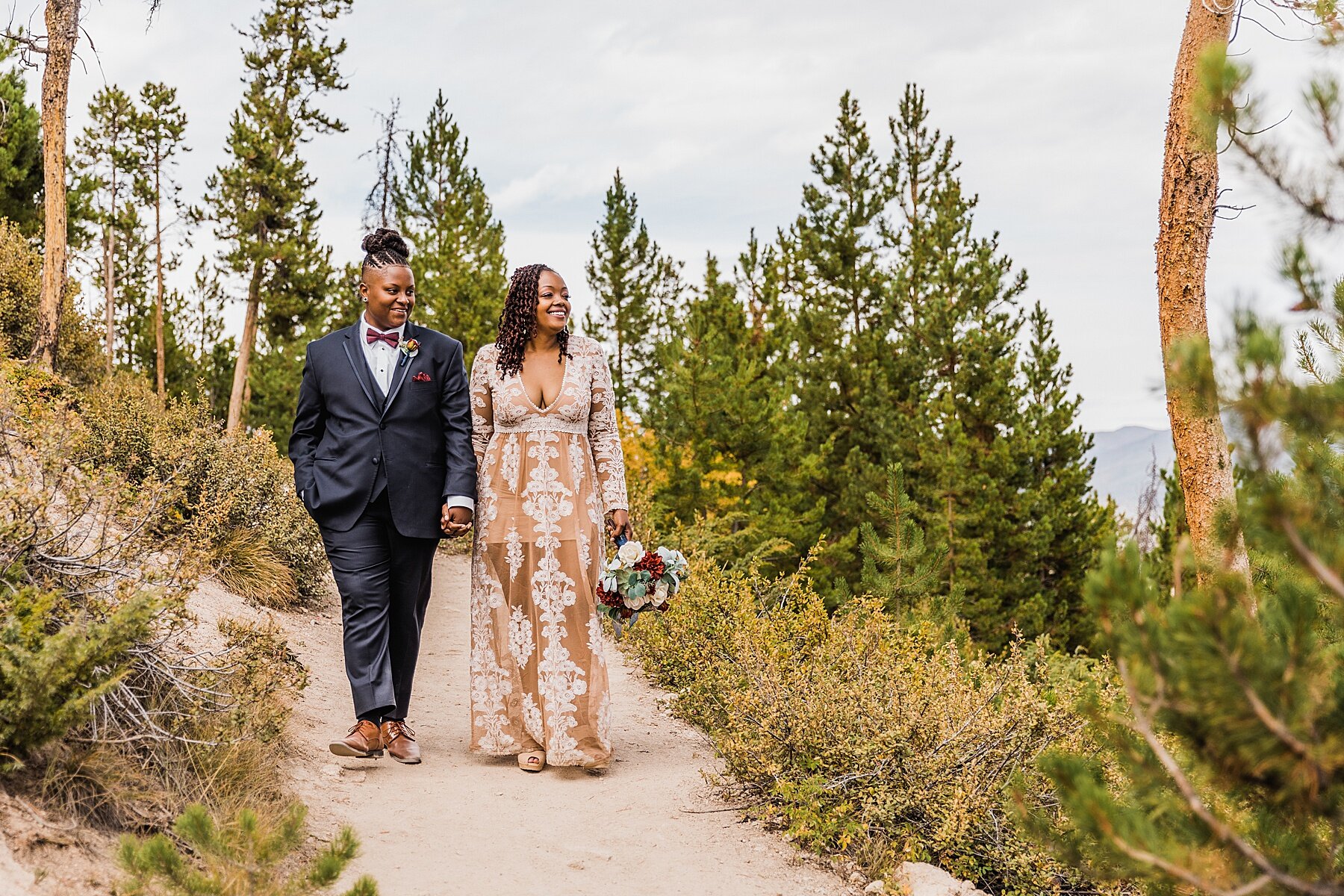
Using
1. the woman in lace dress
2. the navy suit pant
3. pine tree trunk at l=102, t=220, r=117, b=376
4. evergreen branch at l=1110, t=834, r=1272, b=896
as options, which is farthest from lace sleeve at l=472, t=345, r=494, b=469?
pine tree trunk at l=102, t=220, r=117, b=376

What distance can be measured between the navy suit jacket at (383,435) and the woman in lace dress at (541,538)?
18cm

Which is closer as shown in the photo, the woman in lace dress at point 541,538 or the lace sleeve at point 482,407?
the woman in lace dress at point 541,538

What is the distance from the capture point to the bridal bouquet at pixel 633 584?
16.1 feet

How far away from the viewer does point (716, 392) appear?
15.9m

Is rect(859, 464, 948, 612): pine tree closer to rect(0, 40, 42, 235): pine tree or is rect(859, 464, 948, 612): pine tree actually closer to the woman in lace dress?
the woman in lace dress

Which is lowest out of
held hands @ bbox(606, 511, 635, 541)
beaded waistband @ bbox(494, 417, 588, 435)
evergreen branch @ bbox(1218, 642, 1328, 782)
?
evergreen branch @ bbox(1218, 642, 1328, 782)

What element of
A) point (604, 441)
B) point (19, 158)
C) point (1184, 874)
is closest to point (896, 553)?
point (604, 441)

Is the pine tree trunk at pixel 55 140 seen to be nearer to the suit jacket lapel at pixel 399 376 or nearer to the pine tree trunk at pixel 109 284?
the suit jacket lapel at pixel 399 376

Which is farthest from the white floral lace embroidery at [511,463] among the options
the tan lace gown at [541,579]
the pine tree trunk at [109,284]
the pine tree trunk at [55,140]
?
the pine tree trunk at [109,284]

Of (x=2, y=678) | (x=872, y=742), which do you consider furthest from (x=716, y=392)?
(x=2, y=678)

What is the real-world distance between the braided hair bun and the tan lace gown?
0.62 metres

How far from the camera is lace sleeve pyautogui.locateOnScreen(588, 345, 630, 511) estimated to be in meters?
5.32

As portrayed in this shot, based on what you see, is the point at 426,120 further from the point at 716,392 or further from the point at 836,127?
the point at 716,392

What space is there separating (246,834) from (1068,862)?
80.2 inches
